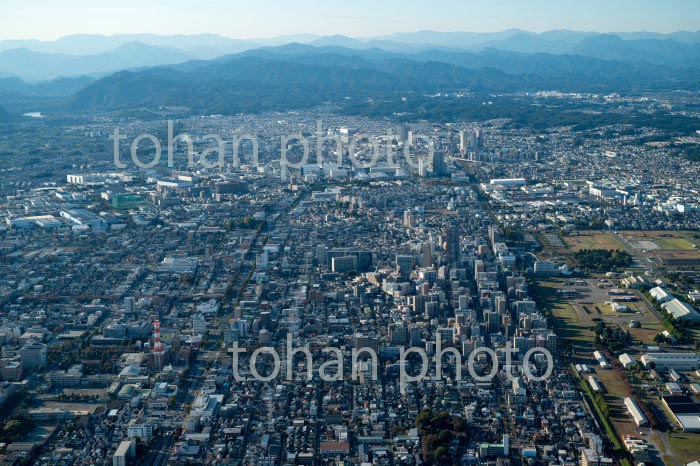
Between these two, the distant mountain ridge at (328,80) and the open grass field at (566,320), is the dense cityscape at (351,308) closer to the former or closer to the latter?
the open grass field at (566,320)

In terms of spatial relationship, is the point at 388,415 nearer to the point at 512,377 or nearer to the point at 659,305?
the point at 512,377

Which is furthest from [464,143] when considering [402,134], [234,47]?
[234,47]

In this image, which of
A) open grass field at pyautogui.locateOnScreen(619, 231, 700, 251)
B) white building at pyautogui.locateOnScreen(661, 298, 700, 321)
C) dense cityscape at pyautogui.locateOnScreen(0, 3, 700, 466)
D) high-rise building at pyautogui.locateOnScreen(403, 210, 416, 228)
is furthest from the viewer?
high-rise building at pyautogui.locateOnScreen(403, 210, 416, 228)

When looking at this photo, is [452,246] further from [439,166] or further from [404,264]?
[439,166]

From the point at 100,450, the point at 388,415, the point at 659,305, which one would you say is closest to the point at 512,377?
the point at 388,415

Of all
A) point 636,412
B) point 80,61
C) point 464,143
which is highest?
point 80,61

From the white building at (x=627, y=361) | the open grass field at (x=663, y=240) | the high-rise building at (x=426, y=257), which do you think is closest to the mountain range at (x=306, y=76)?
the open grass field at (x=663, y=240)

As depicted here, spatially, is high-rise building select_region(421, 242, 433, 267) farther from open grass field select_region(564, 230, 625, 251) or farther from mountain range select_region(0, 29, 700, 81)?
mountain range select_region(0, 29, 700, 81)

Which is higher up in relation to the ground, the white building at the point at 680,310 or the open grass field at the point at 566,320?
the white building at the point at 680,310

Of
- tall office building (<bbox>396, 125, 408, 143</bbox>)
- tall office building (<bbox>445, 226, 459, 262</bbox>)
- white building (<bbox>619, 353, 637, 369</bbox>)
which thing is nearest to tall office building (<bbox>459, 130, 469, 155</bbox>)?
tall office building (<bbox>396, 125, 408, 143</bbox>)
